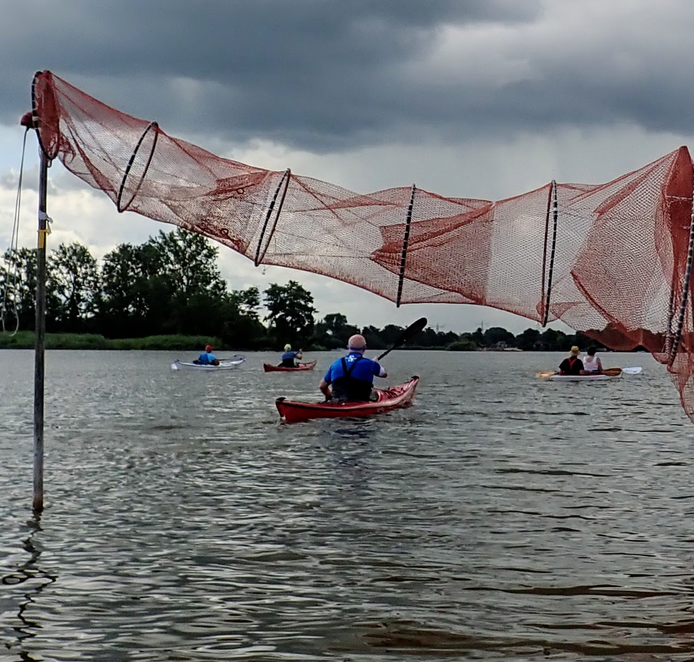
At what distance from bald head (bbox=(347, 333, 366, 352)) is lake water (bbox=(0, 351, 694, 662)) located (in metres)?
2.09

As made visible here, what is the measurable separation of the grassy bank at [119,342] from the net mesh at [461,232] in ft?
421

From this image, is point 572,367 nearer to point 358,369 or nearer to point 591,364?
point 591,364

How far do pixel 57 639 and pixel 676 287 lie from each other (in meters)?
5.42

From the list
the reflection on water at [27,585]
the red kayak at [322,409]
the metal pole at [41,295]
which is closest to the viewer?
the reflection on water at [27,585]

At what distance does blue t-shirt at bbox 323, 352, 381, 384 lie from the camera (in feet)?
80.3

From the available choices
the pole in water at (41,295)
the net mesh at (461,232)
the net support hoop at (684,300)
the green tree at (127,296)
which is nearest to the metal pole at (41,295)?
the pole in water at (41,295)

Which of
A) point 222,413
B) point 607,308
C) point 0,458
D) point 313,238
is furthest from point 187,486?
point 222,413

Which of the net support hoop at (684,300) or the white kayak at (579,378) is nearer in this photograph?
the net support hoop at (684,300)

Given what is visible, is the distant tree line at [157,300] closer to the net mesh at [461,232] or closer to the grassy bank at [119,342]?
the grassy bank at [119,342]

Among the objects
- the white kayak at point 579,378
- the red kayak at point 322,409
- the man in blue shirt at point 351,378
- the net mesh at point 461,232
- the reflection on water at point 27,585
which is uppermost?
the net mesh at point 461,232

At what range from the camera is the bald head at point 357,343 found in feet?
78.2

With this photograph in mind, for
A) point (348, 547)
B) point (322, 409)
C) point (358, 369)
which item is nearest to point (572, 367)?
point (358, 369)

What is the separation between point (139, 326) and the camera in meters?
153

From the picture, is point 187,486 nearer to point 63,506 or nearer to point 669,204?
point 63,506
